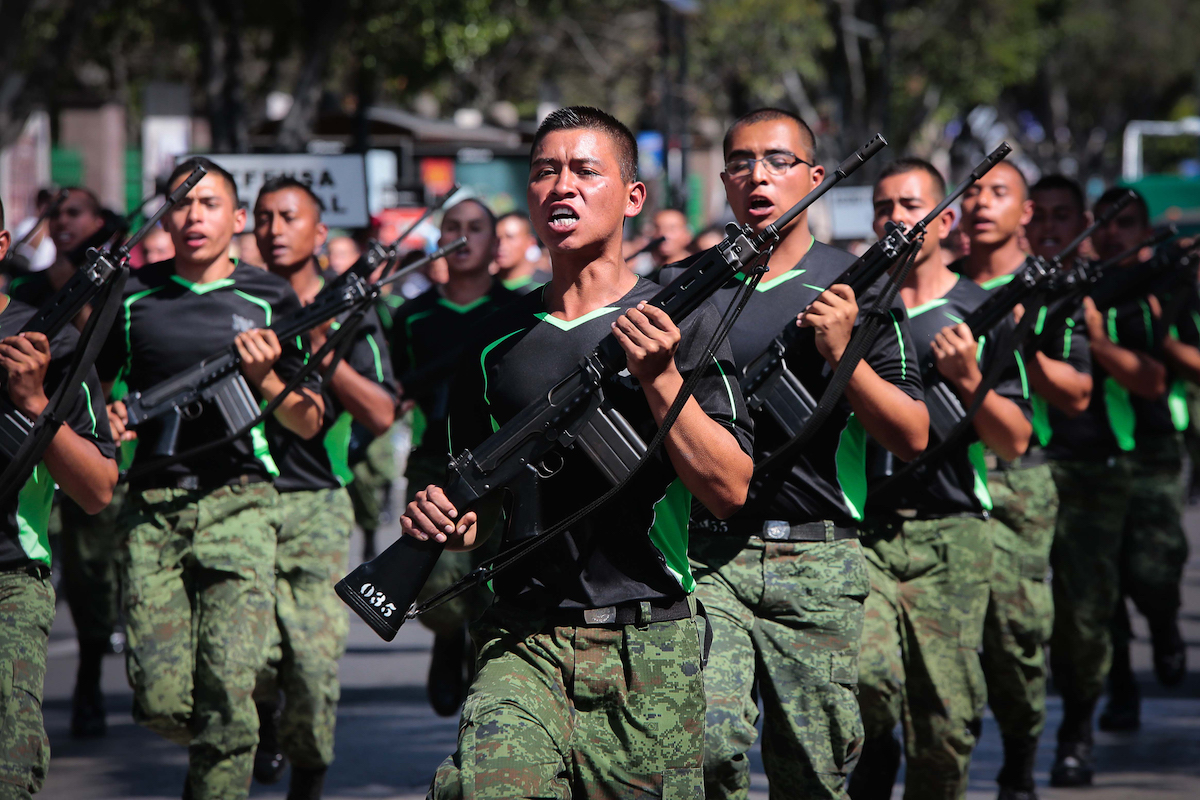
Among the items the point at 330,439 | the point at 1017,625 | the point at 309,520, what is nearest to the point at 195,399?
the point at 309,520

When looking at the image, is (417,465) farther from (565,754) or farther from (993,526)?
(565,754)

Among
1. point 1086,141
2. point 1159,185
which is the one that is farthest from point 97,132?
point 1086,141

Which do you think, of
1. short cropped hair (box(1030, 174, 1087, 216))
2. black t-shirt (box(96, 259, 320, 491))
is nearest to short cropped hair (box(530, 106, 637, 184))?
black t-shirt (box(96, 259, 320, 491))

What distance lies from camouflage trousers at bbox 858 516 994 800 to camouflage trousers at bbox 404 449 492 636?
2.42m

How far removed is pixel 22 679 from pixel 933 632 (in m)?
3.09

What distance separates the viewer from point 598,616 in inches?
148

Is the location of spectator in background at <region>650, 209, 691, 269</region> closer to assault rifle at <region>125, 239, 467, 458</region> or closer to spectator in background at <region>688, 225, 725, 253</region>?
spectator in background at <region>688, 225, 725, 253</region>

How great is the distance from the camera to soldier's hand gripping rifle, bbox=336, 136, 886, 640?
3.71 meters

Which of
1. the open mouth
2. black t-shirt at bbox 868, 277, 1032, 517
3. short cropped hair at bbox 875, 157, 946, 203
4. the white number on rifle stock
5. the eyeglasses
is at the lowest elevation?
the white number on rifle stock

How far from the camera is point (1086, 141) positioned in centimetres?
6247

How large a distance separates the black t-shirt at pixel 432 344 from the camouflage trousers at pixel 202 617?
1.97 metres

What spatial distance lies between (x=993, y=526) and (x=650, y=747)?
307cm

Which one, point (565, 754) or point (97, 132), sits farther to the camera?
point (97, 132)

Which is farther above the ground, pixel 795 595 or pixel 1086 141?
pixel 1086 141
